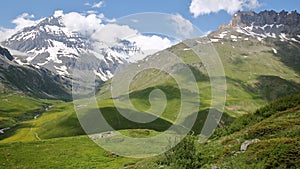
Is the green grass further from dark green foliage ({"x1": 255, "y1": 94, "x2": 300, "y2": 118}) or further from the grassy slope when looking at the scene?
the grassy slope

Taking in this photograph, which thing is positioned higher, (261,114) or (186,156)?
(261,114)

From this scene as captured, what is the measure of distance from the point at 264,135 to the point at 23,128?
171 meters

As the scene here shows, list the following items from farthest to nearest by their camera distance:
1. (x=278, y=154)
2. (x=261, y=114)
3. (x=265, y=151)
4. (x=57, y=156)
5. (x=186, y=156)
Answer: (x=57, y=156)
(x=261, y=114)
(x=186, y=156)
(x=265, y=151)
(x=278, y=154)

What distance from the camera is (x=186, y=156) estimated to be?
36.9 m

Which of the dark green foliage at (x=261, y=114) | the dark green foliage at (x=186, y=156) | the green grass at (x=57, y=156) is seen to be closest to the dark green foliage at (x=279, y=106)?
the dark green foliage at (x=261, y=114)

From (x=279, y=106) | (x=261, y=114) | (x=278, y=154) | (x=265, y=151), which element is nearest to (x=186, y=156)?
(x=265, y=151)

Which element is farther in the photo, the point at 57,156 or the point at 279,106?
the point at 57,156

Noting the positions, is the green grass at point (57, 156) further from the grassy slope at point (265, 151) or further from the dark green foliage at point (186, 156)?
the grassy slope at point (265, 151)

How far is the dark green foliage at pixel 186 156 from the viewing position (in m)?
35.3

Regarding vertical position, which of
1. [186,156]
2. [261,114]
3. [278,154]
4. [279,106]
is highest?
[279,106]

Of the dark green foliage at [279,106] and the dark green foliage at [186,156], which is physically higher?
the dark green foliage at [279,106]

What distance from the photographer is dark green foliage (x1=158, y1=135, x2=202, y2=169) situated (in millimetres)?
35281

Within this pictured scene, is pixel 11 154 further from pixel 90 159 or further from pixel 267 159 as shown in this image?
pixel 267 159

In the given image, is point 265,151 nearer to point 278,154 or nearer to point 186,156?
point 278,154
